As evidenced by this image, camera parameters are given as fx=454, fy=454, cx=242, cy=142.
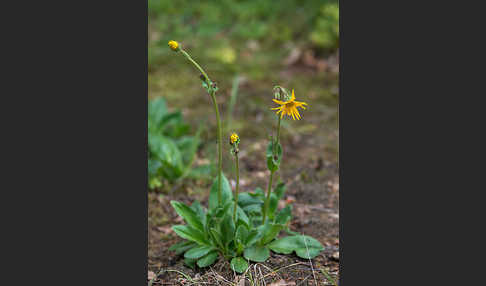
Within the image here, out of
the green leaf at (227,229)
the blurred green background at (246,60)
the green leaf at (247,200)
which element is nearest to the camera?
the green leaf at (227,229)

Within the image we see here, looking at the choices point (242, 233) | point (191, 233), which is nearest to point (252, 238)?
point (242, 233)

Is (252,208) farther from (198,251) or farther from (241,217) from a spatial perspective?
(198,251)

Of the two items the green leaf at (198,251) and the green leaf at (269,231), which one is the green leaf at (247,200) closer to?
the green leaf at (269,231)

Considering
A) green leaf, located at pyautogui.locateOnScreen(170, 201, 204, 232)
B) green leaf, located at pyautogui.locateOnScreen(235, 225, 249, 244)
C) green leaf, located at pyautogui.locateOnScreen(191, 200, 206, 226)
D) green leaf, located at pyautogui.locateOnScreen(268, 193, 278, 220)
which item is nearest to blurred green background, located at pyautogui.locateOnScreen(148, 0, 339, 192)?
green leaf, located at pyautogui.locateOnScreen(191, 200, 206, 226)

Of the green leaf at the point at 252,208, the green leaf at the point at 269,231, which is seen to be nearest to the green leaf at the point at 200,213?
the green leaf at the point at 252,208

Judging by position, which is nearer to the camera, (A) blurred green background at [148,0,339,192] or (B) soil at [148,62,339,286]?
(B) soil at [148,62,339,286]

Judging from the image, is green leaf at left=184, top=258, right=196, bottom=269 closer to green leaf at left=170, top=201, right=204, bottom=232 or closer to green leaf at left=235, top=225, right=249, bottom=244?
green leaf at left=170, top=201, right=204, bottom=232

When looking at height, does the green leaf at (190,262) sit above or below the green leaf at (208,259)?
below
